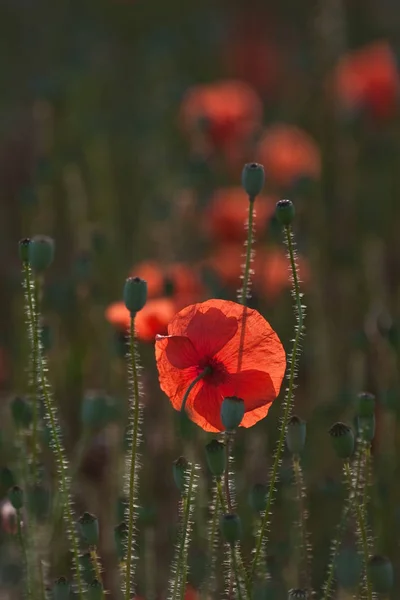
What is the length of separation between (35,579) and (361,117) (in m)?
2.86

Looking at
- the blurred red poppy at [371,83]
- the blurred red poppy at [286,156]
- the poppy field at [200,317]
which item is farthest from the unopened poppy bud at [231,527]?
the blurred red poppy at [371,83]

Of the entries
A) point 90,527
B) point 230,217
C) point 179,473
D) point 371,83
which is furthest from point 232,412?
point 371,83

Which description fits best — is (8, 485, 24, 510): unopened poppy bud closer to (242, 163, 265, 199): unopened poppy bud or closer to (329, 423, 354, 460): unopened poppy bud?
(329, 423, 354, 460): unopened poppy bud

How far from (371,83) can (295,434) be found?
107 inches

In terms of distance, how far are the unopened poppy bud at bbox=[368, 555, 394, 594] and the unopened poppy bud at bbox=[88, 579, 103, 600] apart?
0.38m

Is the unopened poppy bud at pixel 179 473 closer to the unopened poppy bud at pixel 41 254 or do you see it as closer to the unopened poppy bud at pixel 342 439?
the unopened poppy bud at pixel 342 439

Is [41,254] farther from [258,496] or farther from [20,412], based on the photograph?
[258,496]

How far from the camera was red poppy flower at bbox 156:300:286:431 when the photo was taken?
5.18ft

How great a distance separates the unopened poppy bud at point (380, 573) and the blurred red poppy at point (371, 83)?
2.80 metres

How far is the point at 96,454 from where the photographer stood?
252 cm

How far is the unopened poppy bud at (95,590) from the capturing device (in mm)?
1469

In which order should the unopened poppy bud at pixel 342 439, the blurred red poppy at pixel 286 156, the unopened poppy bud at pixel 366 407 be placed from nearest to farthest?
the unopened poppy bud at pixel 342 439, the unopened poppy bud at pixel 366 407, the blurred red poppy at pixel 286 156

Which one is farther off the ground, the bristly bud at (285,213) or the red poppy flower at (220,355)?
the bristly bud at (285,213)

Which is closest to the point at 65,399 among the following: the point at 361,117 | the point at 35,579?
the point at 35,579
